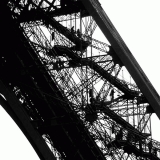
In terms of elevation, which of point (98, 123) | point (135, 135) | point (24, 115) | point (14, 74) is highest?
point (14, 74)

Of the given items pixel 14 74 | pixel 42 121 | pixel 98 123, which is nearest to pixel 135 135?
pixel 98 123

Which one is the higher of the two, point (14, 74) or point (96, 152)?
point (14, 74)

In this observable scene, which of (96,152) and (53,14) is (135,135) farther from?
(53,14)

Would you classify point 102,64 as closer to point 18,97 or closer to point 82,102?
point 82,102

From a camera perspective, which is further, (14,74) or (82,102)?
(14,74)

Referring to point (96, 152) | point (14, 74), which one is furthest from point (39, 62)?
point (96, 152)

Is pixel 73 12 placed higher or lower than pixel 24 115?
higher
